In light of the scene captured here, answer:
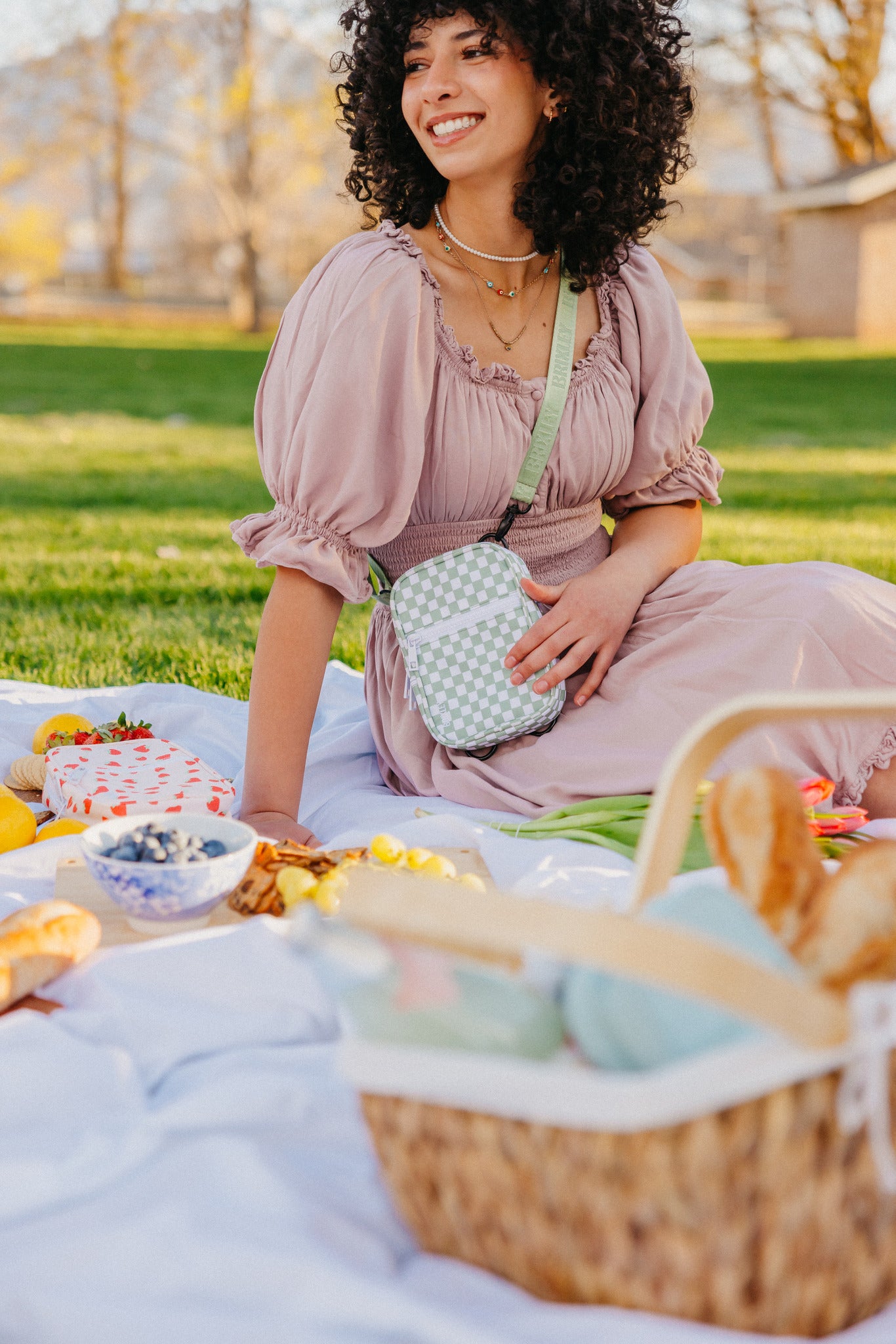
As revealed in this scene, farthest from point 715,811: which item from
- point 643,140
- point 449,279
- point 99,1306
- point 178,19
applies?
point 178,19

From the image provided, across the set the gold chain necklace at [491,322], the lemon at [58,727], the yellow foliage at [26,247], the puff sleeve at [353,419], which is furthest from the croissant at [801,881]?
the yellow foliage at [26,247]

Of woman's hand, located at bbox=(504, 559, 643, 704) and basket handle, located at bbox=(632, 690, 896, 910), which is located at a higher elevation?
basket handle, located at bbox=(632, 690, 896, 910)

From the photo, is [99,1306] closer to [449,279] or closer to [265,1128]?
[265,1128]

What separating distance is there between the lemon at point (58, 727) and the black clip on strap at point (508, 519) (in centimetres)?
89

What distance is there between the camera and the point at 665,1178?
981mm

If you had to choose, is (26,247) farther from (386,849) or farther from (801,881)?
(801,881)

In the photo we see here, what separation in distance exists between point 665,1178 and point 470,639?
4.47 ft

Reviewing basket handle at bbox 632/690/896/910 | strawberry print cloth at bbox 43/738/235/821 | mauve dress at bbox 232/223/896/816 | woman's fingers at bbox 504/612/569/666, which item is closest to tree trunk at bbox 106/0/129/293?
mauve dress at bbox 232/223/896/816

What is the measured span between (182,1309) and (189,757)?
1.29 metres

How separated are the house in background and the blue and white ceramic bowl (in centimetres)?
2074

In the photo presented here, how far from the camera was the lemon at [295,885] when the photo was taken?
168 cm

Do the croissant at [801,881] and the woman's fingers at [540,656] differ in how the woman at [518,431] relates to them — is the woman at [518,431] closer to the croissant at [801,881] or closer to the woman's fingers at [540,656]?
the woman's fingers at [540,656]

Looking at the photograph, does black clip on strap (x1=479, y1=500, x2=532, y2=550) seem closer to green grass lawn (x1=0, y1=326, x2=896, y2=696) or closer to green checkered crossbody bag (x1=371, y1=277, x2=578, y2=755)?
green checkered crossbody bag (x1=371, y1=277, x2=578, y2=755)

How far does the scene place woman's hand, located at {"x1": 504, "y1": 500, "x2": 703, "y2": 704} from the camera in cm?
226
